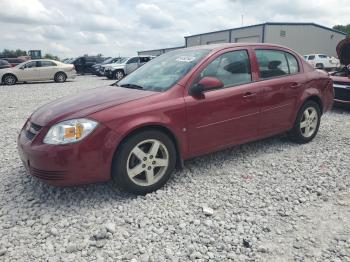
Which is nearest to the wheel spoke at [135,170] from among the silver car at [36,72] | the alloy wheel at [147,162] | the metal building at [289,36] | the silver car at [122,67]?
the alloy wheel at [147,162]

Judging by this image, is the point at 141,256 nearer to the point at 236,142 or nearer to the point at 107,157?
the point at 107,157

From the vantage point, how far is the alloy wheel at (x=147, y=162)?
3.27 metres

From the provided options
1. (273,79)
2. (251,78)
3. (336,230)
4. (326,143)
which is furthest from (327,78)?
(336,230)

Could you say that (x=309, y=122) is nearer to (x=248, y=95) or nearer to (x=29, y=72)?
(x=248, y=95)

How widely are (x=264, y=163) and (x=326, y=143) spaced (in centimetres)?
152

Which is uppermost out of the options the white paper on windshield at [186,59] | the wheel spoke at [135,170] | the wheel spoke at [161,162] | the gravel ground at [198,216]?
the white paper on windshield at [186,59]

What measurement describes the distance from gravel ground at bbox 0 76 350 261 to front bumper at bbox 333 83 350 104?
386 centimetres

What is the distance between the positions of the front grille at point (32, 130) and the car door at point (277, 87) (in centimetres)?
278

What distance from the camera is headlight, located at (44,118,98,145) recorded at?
9.84 ft

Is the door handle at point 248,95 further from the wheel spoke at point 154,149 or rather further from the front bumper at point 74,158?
the front bumper at point 74,158

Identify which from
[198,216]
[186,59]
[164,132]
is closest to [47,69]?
[186,59]

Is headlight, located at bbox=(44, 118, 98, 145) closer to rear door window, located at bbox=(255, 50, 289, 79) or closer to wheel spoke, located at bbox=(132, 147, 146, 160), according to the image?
wheel spoke, located at bbox=(132, 147, 146, 160)

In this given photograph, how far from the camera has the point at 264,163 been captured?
13.9 ft

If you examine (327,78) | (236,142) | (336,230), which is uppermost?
(327,78)
